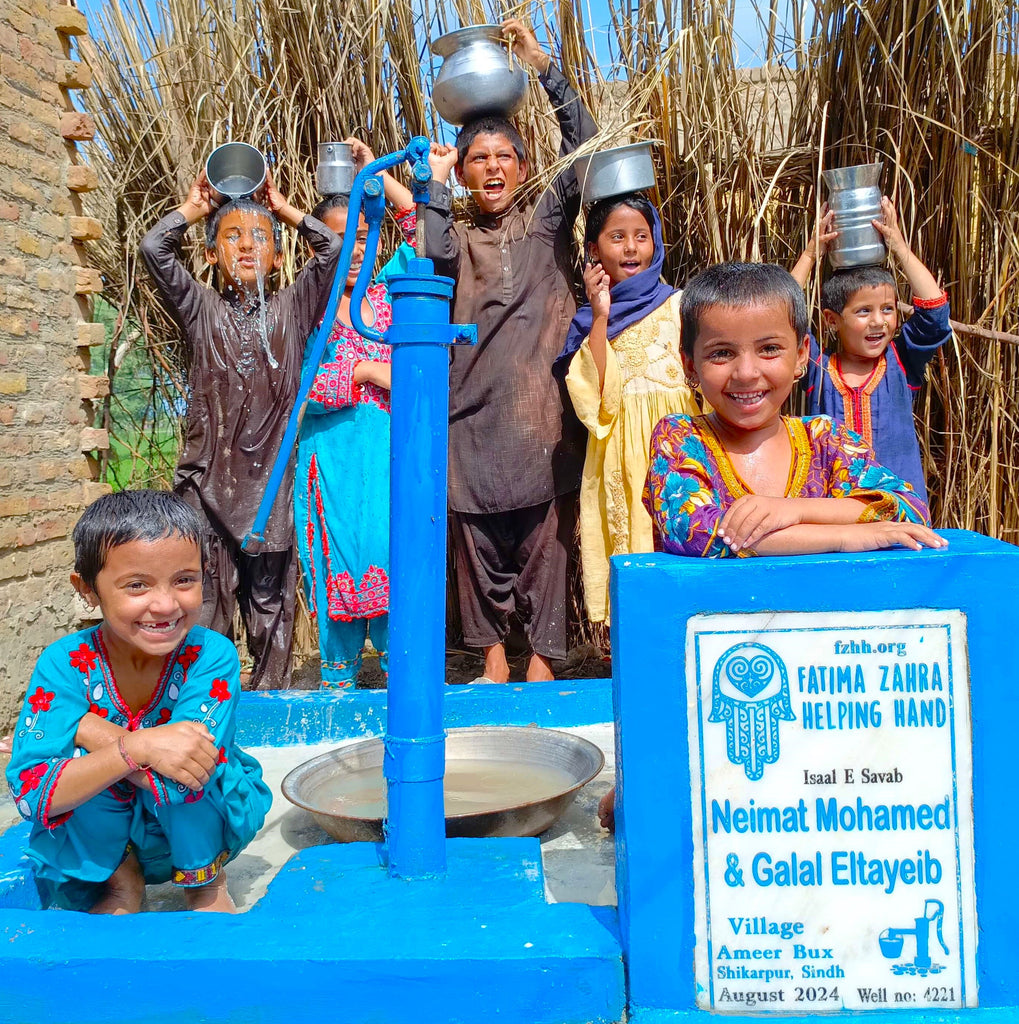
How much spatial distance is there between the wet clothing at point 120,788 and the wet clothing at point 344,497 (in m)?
1.75

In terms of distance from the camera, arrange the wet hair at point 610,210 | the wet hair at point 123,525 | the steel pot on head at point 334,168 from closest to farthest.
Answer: the wet hair at point 123,525 → the wet hair at point 610,210 → the steel pot on head at point 334,168

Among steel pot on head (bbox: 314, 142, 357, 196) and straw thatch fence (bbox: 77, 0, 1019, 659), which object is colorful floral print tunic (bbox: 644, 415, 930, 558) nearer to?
straw thatch fence (bbox: 77, 0, 1019, 659)

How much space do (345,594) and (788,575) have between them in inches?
96.9

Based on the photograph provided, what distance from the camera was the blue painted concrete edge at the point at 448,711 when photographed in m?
3.03

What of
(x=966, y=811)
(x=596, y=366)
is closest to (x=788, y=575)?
(x=966, y=811)

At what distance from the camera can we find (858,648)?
4.82ft

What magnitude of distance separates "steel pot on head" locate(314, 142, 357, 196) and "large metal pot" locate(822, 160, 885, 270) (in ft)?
5.75

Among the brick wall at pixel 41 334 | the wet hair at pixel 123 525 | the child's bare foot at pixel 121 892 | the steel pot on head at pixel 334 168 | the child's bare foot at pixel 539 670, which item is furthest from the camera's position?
the steel pot on head at pixel 334 168

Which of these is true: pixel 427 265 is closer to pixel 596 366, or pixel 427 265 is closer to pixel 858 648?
pixel 858 648

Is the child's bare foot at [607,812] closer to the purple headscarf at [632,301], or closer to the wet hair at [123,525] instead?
the wet hair at [123,525]

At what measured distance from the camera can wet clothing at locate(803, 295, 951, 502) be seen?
3.33m

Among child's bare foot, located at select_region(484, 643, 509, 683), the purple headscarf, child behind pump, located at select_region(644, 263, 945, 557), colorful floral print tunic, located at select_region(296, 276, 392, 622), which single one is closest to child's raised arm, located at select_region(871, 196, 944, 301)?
the purple headscarf

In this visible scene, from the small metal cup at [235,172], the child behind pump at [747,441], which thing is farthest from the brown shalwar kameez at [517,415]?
the child behind pump at [747,441]

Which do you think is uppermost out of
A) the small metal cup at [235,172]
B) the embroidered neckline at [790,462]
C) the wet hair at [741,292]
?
the small metal cup at [235,172]
